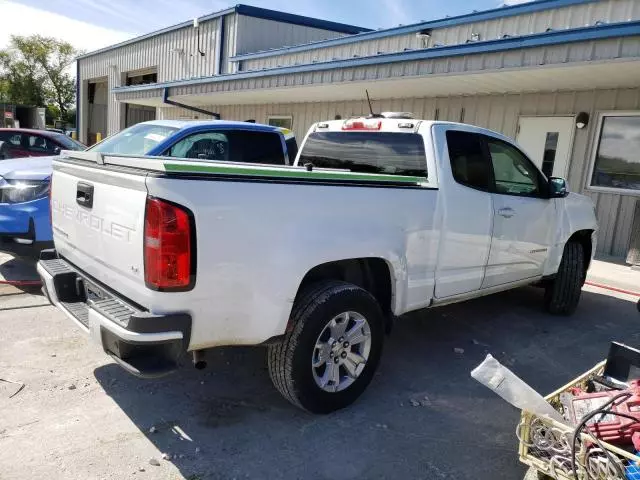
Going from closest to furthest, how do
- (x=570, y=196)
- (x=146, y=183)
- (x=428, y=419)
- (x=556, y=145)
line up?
(x=146, y=183) < (x=428, y=419) < (x=570, y=196) < (x=556, y=145)

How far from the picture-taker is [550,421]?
2471 mm

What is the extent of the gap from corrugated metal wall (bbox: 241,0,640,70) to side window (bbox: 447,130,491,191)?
6.47m

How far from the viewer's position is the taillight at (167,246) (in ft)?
7.74

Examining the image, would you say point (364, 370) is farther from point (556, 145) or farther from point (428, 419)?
point (556, 145)

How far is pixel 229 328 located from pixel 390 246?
1.25 m

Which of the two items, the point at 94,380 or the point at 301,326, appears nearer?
the point at 301,326

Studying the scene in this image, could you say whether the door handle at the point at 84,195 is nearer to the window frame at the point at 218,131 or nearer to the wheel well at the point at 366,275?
the wheel well at the point at 366,275

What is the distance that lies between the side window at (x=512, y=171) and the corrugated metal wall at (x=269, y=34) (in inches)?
594

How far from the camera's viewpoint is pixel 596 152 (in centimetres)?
883

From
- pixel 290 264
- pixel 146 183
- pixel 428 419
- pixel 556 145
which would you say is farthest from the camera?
pixel 556 145

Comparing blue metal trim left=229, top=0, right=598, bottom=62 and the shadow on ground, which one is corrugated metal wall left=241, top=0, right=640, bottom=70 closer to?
blue metal trim left=229, top=0, right=598, bottom=62

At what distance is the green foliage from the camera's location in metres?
57.9

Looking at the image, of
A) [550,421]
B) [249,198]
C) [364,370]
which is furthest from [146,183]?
[550,421]

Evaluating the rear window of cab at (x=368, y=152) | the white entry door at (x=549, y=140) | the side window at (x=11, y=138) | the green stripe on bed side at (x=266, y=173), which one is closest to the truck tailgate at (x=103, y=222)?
the green stripe on bed side at (x=266, y=173)
